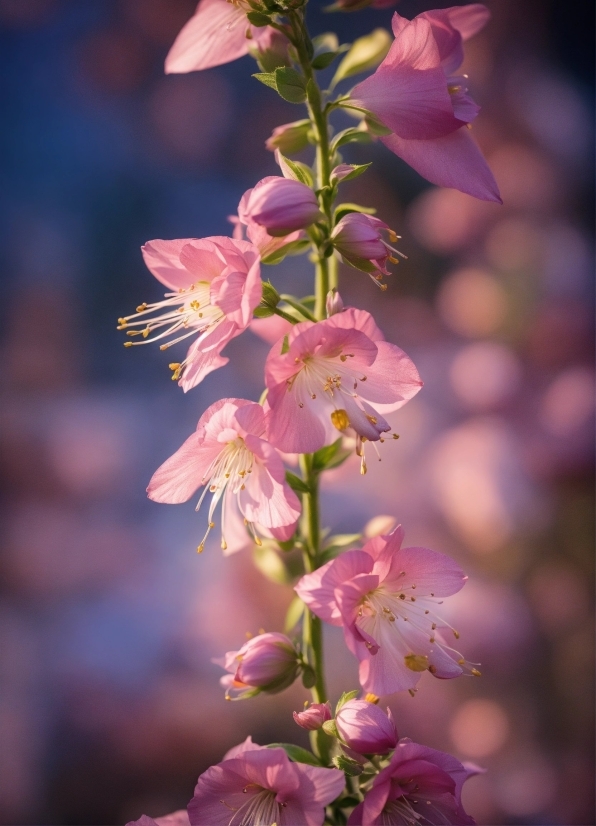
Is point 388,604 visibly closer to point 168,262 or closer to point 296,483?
point 296,483

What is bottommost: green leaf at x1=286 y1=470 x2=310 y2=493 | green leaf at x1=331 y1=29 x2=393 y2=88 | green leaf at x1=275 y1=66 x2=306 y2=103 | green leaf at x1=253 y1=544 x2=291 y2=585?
green leaf at x1=253 y1=544 x2=291 y2=585

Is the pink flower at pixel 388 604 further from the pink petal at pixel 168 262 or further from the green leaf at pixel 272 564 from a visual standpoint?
the pink petal at pixel 168 262

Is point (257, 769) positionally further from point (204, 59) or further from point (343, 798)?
point (204, 59)

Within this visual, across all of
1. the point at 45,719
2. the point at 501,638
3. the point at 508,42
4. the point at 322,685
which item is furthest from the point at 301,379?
the point at 508,42

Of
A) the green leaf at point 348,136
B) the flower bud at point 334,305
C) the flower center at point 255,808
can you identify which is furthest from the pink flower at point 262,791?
the green leaf at point 348,136

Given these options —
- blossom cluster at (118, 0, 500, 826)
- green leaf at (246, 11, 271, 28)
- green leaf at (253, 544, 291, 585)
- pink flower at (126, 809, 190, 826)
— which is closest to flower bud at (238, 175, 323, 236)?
blossom cluster at (118, 0, 500, 826)

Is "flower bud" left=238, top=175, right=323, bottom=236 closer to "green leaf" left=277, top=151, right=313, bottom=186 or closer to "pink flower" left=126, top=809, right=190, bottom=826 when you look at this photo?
"green leaf" left=277, top=151, right=313, bottom=186

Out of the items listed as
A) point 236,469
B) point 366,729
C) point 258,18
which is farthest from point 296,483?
point 258,18
